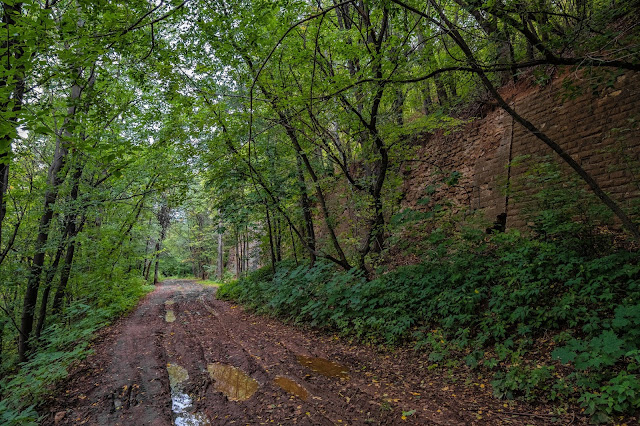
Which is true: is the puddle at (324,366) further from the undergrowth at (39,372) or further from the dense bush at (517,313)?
the undergrowth at (39,372)

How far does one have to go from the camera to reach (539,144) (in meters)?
6.48

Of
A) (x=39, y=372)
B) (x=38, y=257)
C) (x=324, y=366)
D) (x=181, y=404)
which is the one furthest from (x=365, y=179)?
(x=38, y=257)

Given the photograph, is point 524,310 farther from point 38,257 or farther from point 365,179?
point 38,257

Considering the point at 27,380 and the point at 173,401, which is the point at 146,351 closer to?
the point at 27,380

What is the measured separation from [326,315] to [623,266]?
4859 millimetres

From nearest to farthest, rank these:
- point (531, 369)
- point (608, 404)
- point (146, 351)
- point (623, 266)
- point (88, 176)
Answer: point (608, 404) < point (531, 369) < point (623, 266) < point (146, 351) < point (88, 176)

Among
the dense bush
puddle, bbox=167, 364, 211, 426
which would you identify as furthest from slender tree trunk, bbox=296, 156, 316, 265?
puddle, bbox=167, 364, 211, 426

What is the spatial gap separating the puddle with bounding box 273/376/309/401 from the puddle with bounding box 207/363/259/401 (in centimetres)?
31

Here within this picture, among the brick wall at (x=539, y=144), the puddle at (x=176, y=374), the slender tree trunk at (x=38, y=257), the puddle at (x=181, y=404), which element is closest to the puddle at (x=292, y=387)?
the puddle at (x=181, y=404)

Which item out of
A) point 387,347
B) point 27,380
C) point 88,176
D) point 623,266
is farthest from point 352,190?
point 88,176

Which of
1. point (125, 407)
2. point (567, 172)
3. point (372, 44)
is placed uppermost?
point (372, 44)

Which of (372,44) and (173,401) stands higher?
(372,44)

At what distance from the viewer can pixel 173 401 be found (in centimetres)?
367

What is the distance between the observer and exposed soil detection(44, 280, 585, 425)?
316 centimetres
